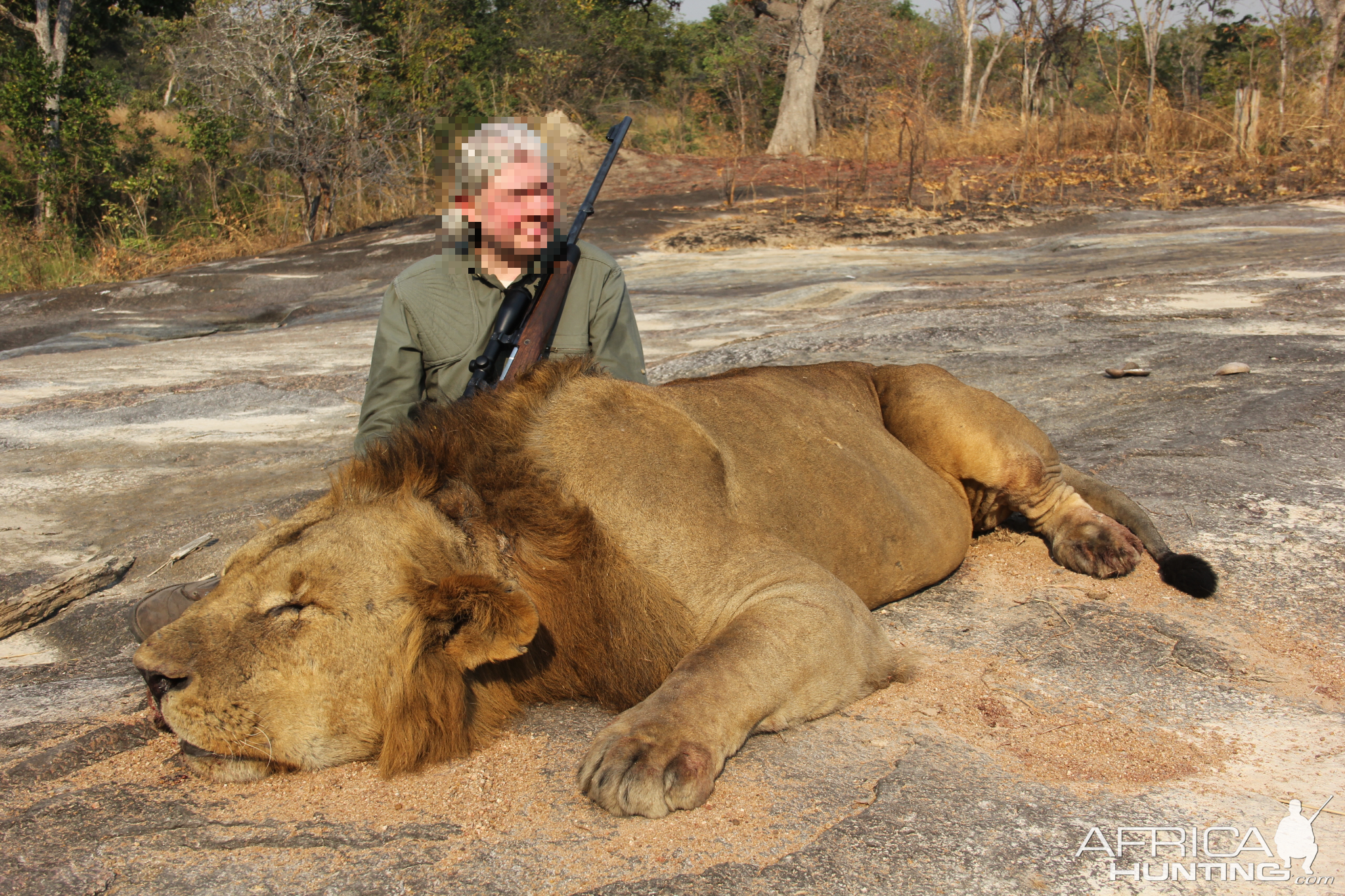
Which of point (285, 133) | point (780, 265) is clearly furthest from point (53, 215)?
point (780, 265)

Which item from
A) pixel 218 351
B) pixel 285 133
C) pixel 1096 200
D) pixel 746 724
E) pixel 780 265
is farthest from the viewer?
pixel 285 133

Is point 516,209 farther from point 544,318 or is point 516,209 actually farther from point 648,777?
point 648,777

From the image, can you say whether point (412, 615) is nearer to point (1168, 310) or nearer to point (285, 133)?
point (1168, 310)

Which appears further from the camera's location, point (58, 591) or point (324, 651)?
point (58, 591)

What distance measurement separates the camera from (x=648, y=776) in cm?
216

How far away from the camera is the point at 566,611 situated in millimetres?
2674

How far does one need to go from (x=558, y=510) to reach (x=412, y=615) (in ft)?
1.56

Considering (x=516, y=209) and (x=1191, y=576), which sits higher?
(x=516, y=209)

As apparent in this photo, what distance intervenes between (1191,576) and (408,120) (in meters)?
18.5

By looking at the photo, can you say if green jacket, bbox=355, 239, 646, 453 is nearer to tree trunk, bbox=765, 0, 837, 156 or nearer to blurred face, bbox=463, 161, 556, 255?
blurred face, bbox=463, 161, 556, 255

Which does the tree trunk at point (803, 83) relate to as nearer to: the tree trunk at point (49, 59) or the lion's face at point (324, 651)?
the tree trunk at point (49, 59)

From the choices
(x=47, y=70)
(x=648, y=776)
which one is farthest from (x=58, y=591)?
(x=47, y=70)

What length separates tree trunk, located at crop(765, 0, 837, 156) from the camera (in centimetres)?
2452
